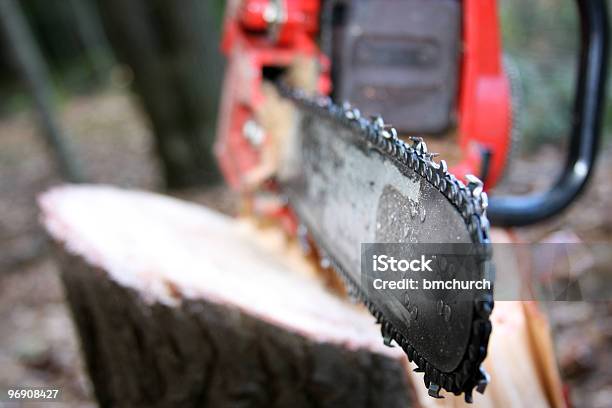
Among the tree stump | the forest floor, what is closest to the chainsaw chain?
the tree stump

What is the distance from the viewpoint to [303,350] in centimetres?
132

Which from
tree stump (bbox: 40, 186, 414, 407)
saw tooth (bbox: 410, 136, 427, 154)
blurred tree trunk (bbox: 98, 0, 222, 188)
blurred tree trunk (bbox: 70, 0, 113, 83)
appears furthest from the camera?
blurred tree trunk (bbox: 70, 0, 113, 83)

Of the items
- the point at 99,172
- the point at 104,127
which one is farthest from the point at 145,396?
the point at 104,127

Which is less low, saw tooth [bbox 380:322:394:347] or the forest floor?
saw tooth [bbox 380:322:394:347]

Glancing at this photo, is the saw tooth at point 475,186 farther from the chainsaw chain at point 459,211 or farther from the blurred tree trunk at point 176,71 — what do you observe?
the blurred tree trunk at point 176,71

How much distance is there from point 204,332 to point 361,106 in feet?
2.94

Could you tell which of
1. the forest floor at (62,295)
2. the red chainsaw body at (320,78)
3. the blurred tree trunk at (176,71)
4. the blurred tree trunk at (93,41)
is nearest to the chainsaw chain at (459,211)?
the red chainsaw body at (320,78)

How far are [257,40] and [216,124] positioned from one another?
2195 mm

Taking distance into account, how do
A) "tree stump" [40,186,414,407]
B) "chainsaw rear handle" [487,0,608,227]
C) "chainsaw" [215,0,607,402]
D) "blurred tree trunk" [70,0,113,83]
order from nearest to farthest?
"chainsaw" [215,0,607,402] < "tree stump" [40,186,414,407] < "chainsaw rear handle" [487,0,608,227] < "blurred tree trunk" [70,0,113,83]

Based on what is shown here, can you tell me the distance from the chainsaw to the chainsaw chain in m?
0.01

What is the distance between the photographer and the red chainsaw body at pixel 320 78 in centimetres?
161

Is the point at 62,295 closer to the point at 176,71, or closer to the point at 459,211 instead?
the point at 176,71

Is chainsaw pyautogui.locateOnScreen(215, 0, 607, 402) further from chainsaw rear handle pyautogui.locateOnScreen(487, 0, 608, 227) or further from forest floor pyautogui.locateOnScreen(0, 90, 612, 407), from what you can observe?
forest floor pyautogui.locateOnScreen(0, 90, 612, 407)

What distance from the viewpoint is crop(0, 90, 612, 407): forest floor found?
194 cm
